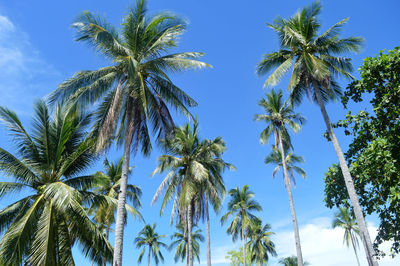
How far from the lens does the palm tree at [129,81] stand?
10672 mm

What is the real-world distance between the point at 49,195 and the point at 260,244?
129 feet

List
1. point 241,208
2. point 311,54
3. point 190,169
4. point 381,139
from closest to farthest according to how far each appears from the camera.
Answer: point 381,139 → point 311,54 → point 190,169 → point 241,208

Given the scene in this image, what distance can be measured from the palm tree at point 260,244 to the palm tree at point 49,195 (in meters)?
35.8

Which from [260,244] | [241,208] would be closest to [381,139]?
[241,208]

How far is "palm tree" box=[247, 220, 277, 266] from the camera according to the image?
41909 millimetres

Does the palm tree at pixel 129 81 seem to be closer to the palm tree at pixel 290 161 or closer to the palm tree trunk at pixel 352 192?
the palm tree trunk at pixel 352 192

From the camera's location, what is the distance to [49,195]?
378 inches

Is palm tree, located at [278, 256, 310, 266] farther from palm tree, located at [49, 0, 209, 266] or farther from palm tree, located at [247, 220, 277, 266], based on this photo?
palm tree, located at [49, 0, 209, 266]

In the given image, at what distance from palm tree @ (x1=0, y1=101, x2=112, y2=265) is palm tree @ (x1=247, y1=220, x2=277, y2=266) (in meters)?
35.8

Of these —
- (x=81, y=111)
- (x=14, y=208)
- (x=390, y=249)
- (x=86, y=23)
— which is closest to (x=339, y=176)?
(x=390, y=249)

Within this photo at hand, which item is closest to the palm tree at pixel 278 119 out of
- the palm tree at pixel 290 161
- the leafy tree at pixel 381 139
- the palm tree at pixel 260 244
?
the palm tree at pixel 290 161

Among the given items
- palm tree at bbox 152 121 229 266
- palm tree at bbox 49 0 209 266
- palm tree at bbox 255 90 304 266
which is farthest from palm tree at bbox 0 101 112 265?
palm tree at bbox 255 90 304 266

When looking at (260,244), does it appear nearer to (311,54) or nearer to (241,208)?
(241,208)

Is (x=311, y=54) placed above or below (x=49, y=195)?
above
